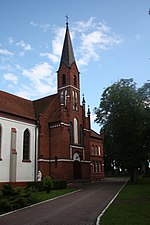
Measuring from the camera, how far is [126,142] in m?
37.8

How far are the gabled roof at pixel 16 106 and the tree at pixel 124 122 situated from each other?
1013cm

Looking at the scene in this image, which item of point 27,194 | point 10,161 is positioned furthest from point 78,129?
point 27,194

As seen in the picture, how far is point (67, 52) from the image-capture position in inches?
1740

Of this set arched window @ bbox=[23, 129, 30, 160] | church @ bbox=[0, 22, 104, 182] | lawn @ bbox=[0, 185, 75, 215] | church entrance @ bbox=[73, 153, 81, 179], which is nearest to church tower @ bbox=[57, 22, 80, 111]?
church @ bbox=[0, 22, 104, 182]

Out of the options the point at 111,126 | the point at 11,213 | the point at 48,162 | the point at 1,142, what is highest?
the point at 111,126

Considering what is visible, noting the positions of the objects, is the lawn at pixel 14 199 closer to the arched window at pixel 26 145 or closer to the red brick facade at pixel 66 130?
the arched window at pixel 26 145

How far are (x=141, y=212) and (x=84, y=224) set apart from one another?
3436mm

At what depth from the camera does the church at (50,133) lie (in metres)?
31.7

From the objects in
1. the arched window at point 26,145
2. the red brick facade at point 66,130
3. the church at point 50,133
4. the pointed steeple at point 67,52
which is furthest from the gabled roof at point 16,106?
the pointed steeple at point 67,52

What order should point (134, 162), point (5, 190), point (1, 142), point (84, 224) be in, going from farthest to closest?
point (134, 162) → point (1, 142) → point (5, 190) → point (84, 224)

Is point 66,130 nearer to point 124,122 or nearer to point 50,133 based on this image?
point 50,133

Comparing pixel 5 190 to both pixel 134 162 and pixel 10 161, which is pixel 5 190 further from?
pixel 134 162

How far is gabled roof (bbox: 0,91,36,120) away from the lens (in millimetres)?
32844

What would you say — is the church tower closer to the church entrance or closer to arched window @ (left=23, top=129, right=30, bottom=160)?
the church entrance
